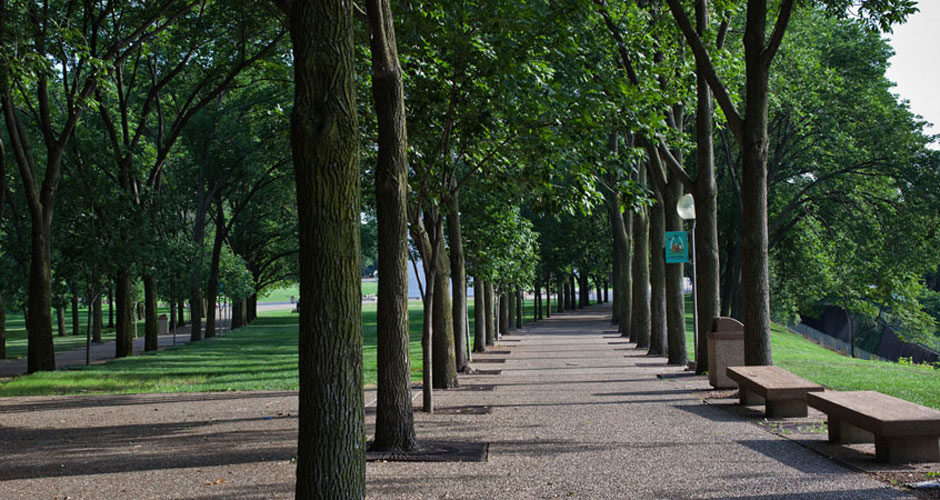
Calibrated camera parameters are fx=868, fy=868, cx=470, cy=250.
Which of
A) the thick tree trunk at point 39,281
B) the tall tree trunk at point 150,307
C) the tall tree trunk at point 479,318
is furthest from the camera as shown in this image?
the tall tree trunk at point 150,307

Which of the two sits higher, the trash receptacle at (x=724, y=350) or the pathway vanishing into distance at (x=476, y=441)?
the trash receptacle at (x=724, y=350)

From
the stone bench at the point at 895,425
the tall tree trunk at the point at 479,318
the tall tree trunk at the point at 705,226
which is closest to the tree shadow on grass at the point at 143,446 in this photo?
the stone bench at the point at 895,425

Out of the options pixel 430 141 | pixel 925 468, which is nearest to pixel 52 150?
pixel 430 141

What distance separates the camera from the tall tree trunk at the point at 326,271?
501 cm

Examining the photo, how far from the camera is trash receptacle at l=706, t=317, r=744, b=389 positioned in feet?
45.6

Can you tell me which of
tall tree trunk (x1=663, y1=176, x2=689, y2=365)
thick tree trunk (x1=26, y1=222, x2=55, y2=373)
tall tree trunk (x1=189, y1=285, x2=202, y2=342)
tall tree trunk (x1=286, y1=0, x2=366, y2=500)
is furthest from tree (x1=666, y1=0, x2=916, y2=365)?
tall tree trunk (x1=189, y1=285, x2=202, y2=342)

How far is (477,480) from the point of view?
281 inches

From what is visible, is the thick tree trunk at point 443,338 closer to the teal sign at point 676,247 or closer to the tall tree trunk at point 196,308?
the teal sign at point 676,247

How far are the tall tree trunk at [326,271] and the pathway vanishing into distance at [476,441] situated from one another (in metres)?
1.72

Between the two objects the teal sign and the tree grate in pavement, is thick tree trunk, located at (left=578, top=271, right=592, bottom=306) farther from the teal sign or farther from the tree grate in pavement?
the tree grate in pavement

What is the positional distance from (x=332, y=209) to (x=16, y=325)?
7641 cm

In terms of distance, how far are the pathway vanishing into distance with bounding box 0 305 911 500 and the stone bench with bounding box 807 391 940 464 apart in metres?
0.44

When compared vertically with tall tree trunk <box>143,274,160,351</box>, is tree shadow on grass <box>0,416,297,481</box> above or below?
below

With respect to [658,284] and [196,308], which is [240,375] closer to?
[658,284]
